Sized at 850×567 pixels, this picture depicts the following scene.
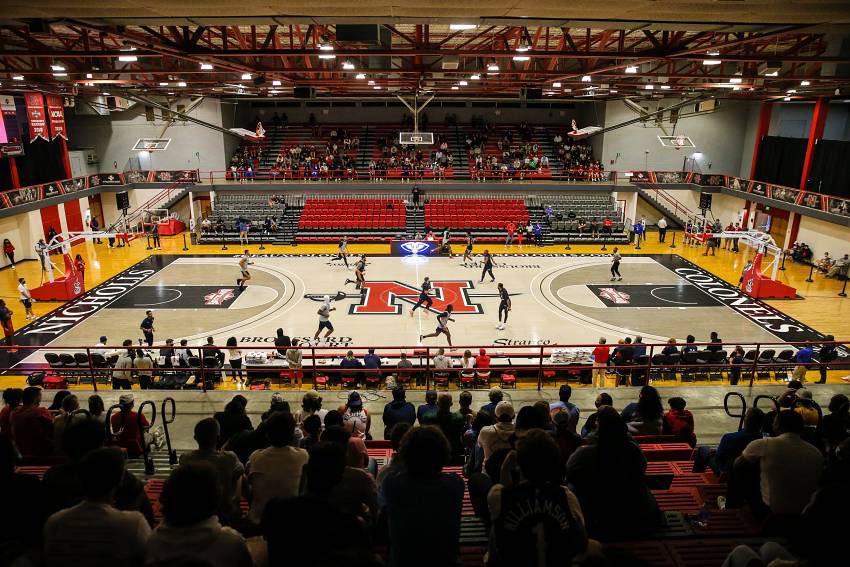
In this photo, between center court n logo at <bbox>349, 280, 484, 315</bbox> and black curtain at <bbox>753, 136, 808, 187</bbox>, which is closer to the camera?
center court n logo at <bbox>349, 280, 484, 315</bbox>

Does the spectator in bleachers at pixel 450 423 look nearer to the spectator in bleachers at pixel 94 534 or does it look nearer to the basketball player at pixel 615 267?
the spectator in bleachers at pixel 94 534

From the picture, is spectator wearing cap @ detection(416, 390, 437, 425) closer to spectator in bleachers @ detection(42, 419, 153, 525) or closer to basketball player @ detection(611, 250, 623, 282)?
spectator in bleachers @ detection(42, 419, 153, 525)

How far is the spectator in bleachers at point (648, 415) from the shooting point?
6.77 metres

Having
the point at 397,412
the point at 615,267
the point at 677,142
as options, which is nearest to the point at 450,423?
the point at 397,412

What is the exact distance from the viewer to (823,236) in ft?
86.9

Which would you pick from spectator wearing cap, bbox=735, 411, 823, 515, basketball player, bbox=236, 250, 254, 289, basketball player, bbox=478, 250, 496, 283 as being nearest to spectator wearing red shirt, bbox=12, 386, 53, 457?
spectator wearing cap, bbox=735, 411, 823, 515

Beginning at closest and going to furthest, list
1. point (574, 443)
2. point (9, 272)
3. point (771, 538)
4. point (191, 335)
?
point (771, 538), point (574, 443), point (191, 335), point (9, 272)

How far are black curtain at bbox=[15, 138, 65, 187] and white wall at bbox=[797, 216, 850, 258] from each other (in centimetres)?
4027

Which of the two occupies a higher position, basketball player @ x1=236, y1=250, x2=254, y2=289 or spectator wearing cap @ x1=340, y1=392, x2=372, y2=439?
spectator wearing cap @ x1=340, y1=392, x2=372, y2=439

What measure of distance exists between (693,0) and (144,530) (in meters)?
7.87

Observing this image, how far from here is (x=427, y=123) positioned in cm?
4078

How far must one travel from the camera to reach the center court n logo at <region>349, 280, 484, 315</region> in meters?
20.1

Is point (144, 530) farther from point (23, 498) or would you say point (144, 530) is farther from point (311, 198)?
point (311, 198)

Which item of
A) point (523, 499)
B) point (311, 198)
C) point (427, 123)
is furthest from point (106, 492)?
point (427, 123)
